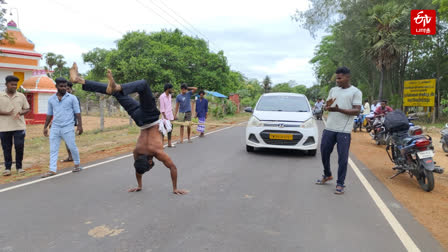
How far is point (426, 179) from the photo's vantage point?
18.9 ft

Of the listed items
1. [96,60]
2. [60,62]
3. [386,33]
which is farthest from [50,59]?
[386,33]

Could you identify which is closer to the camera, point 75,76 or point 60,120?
point 75,76

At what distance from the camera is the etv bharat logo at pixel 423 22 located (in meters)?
22.0

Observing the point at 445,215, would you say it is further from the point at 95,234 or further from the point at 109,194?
the point at 109,194

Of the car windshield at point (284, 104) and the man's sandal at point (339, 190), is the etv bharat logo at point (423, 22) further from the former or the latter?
the man's sandal at point (339, 190)

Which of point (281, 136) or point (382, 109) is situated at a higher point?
point (382, 109)

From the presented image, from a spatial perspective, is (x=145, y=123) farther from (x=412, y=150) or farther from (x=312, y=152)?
(x=312, y=152)

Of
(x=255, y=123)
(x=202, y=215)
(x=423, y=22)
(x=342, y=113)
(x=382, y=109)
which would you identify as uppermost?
(x=423, y=22)

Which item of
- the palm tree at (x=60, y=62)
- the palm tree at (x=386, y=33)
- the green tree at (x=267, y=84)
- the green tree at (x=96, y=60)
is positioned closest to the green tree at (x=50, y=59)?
the palm tree at (x=60, y=62)

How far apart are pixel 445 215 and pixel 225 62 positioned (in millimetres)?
27442

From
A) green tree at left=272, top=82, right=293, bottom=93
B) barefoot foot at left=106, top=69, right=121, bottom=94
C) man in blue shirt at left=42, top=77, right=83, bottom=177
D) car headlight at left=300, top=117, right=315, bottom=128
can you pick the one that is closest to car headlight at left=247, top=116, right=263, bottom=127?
car headlight at left=300, top=117, right=315, bottom=128

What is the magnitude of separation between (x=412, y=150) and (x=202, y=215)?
Answer: 155 inches

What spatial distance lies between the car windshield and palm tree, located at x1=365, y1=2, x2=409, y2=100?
16.5 metres

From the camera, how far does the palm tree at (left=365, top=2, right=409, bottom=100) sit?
22406 mm
